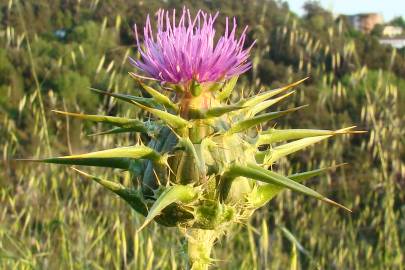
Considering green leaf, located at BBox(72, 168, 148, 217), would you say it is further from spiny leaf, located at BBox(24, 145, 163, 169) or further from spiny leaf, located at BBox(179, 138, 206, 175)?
spiny leaf, located at BBox(179, 138, 206, 175)

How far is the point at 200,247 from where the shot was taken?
2047 millimetres

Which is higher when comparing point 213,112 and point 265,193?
point 213,112

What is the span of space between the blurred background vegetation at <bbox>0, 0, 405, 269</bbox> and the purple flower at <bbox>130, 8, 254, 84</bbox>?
12cm

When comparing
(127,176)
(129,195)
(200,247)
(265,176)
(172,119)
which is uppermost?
(172,119)

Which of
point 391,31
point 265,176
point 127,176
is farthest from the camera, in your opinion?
point 391,31

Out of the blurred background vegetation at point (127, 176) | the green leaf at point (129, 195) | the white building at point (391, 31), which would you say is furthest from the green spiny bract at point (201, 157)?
the white building at point (391, 31)

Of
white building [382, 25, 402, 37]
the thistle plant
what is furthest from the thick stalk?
white building [382, 25, 402, 37]

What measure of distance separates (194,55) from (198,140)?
259 mm

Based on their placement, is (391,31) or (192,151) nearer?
(192,151)

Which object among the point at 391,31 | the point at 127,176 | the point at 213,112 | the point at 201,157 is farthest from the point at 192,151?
the point at 391,31

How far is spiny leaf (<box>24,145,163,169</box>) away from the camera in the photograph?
1818mm

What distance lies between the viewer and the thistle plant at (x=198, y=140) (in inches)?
76.7

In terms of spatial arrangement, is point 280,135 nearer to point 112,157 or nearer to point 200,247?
point 200,247

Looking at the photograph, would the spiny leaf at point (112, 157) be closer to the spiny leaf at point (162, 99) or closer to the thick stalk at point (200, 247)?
the spiny leaf at point (162, 99)
